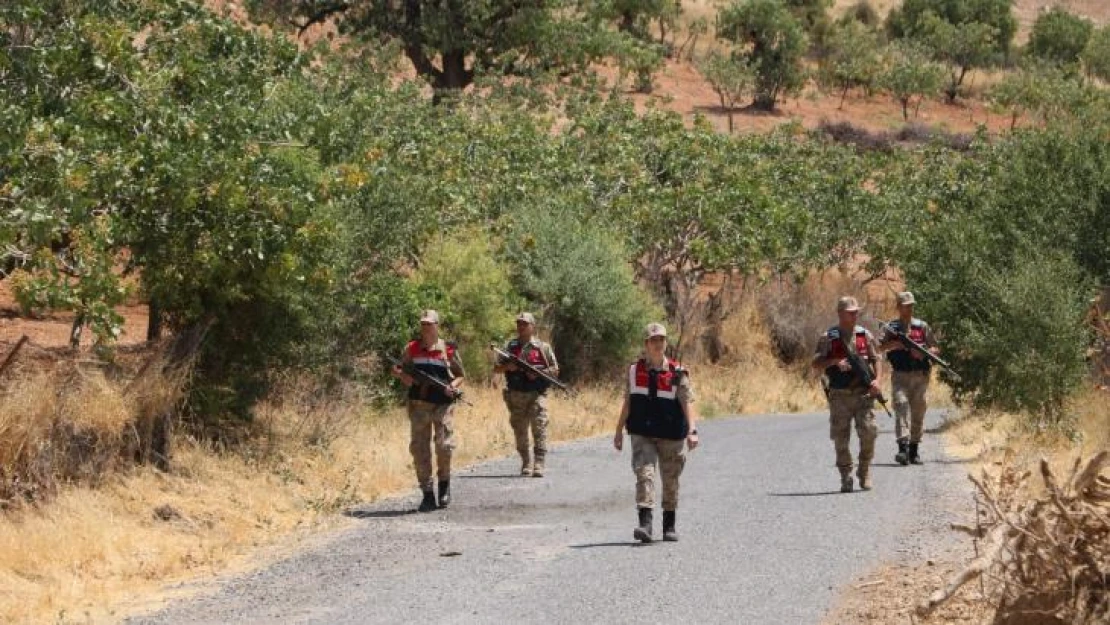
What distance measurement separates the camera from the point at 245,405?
18734 millimetres

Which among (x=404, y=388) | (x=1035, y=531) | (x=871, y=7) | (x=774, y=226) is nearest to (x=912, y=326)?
(x=404, y=388)

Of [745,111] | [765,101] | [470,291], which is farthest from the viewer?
[765,101]

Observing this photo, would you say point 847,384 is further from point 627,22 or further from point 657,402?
point 627,22

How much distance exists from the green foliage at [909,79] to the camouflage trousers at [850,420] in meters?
64.0

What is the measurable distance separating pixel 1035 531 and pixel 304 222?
1014 cm

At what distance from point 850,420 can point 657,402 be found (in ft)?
13.2

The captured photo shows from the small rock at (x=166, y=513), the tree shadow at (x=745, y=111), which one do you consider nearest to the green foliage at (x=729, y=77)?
the tree shadow at (x=745, y=111)

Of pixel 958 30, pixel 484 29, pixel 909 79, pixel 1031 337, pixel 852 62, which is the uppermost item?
pixel 958 30

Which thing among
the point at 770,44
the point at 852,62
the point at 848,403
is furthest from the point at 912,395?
the point at 852,62

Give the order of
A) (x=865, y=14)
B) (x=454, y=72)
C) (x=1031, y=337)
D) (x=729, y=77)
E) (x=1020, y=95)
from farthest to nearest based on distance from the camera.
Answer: (x=865, y=14) < (x=1020, y=95) < (x=729, y=77) < (x=454, y=72) < (x=1031, y=337)

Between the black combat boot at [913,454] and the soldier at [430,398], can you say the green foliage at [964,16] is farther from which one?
the soldier at [430,398]

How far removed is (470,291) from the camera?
27.3m

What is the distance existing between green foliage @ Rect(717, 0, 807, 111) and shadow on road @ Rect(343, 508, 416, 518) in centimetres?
5796

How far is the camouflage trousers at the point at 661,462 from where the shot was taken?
1346 cm
